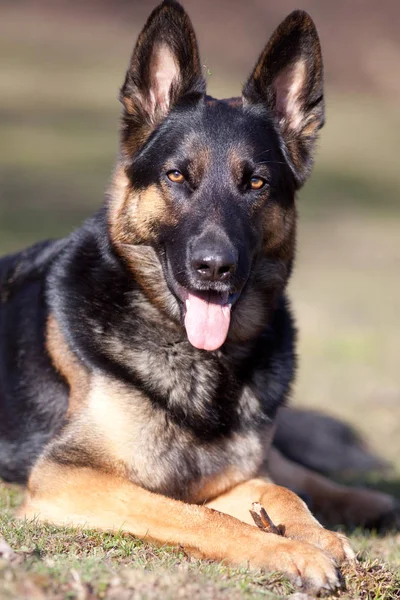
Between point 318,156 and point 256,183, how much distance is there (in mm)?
8758

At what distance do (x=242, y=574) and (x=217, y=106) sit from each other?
2867 mm

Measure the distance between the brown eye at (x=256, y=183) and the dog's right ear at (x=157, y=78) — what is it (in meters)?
0.72

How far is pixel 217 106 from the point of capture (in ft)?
17.8

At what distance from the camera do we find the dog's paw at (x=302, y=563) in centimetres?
409

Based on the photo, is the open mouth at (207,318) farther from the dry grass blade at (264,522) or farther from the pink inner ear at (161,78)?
the pink inner ear at (161,78)

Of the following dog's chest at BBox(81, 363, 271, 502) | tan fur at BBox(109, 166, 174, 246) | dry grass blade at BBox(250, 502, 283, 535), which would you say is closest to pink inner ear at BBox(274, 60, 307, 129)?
tan fur at BBox(109, 166, 174, 246)

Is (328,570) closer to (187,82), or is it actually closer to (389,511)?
(389,511)

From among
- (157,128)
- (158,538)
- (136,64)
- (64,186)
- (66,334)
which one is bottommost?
(64,186)

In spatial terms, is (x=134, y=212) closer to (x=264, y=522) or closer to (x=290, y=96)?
(x=290, y=96)

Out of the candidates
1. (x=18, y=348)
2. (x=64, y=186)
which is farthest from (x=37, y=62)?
(x=18, y=348)

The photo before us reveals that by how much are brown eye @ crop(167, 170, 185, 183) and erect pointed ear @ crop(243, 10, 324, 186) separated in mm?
782

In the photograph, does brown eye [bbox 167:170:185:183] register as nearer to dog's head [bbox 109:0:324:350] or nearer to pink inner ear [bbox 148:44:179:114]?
dog's head [bbox 109:0:324:350]

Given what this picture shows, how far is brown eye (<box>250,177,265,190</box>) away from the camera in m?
5.23

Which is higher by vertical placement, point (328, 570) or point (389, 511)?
point (328, 570)
